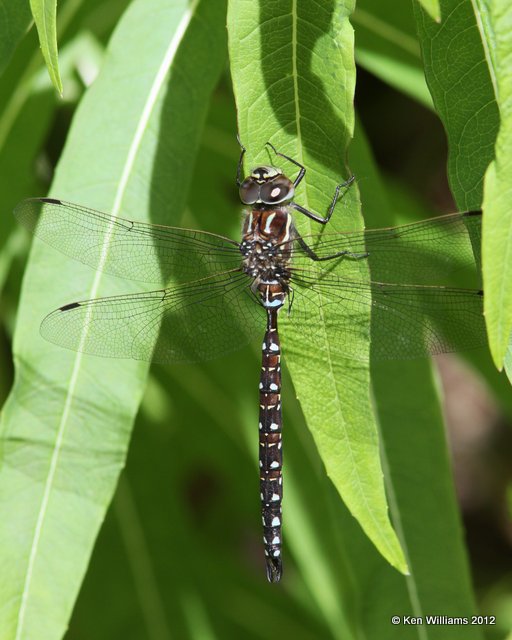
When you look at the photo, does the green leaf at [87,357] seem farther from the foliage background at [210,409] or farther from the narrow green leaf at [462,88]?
the narrow green leaf at [462,88]

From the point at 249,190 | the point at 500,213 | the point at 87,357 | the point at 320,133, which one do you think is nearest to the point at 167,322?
the point at 87,357

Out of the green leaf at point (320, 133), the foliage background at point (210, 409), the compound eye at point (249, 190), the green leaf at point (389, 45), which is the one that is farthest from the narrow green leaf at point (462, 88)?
the green leaf at point (389, 45)

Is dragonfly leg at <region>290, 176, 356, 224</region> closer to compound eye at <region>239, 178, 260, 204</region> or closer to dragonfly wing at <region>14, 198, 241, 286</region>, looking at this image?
compound eye at <region>239, 178, 260, 204</region>

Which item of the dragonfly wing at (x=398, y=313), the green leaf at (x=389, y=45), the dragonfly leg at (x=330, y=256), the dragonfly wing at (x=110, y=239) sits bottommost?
the dragonfly wing at (x=398, y=313)

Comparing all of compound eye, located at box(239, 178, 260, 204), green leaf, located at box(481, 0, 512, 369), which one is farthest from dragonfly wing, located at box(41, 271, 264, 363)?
green leaf, located at box(481, 0, 512, 369)

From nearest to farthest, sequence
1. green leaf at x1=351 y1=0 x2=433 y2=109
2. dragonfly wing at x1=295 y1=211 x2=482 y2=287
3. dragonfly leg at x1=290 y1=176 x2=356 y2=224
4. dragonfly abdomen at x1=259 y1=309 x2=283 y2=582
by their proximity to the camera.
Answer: dragonfly leg at x1=290 y1=176 x2=356 y2=224 < dragonfly wing at x1=295 y1=211 x2=482 y2=287 < dragonfly abdomen at x1=259 y1=309 x2=283 y2=582 < green leaf at x1=351 y1=0 x2=433 y2=109

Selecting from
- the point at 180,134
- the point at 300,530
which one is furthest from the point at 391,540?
the point at 300,530

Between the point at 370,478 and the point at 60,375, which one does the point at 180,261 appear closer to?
the point at 60,375
